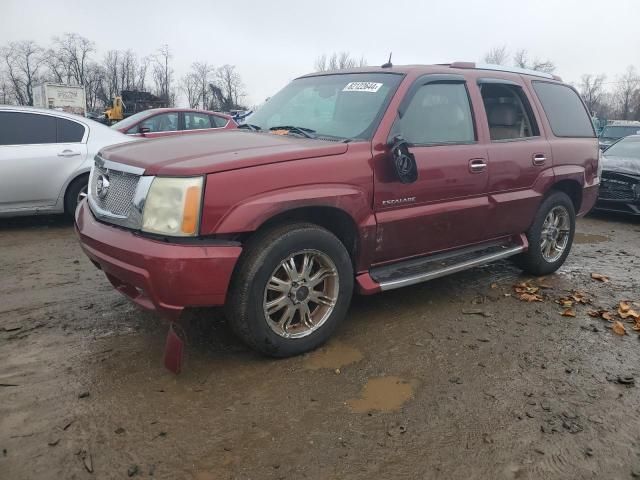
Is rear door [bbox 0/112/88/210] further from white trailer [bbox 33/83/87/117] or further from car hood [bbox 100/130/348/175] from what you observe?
white trailer [bbox 33/83/87/117]

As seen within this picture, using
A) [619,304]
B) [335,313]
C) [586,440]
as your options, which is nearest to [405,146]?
[335,313]

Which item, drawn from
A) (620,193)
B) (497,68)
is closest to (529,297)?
(497,68)

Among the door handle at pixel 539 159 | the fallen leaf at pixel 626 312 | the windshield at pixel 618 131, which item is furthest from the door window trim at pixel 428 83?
the windshield at pixel 618 131

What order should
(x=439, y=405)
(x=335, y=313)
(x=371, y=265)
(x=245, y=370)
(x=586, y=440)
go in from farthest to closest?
(x=371, y=265)
(x=335, y=313)
(x=245, y=370)
(x=439, y=405)
(x=586, y=440)

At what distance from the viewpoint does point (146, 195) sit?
2900mm

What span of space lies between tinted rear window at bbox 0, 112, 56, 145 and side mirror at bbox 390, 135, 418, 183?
485cm

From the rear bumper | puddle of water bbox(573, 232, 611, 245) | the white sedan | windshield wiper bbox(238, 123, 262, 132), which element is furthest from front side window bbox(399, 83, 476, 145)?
the white sedan

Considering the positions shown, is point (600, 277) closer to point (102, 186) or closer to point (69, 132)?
point (102, 186)

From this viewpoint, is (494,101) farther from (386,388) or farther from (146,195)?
(146,195)

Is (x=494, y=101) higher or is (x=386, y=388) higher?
(x=494, y=101)

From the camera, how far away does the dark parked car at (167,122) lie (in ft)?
29.8

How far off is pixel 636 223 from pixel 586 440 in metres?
7.21

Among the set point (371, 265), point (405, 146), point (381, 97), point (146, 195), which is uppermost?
point (381, 97)

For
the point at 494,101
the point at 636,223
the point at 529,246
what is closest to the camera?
the point at 494,101
